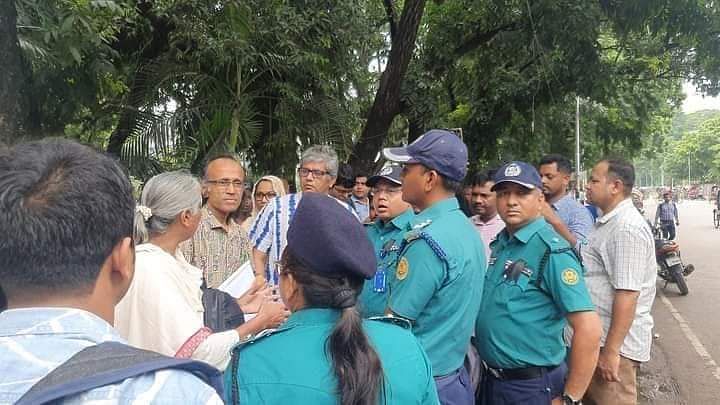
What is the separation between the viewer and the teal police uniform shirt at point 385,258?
2.60m

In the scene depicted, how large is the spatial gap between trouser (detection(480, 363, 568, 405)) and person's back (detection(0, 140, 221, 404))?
194 cm

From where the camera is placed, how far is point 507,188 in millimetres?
2836

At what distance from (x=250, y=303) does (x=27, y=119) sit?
5032mm

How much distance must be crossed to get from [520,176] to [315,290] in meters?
1.70

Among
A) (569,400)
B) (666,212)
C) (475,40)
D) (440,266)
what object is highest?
(475,40)

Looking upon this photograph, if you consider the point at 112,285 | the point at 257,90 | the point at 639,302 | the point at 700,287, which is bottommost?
the point at 700,287

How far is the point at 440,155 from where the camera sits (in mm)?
2369

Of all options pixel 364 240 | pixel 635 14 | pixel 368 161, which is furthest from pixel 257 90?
pixel 364 240

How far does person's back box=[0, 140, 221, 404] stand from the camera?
0.88 m

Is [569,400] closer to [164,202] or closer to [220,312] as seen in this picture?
[220,312]

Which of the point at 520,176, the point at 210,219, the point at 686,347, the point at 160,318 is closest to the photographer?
the point at 160,318

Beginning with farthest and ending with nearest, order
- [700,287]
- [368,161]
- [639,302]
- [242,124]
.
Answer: [700,287], [368,161], [242,124], [639,302]

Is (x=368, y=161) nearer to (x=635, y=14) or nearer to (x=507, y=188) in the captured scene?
(x=635, y=14)

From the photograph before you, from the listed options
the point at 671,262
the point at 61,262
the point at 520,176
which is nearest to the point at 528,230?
the point at 520,176
